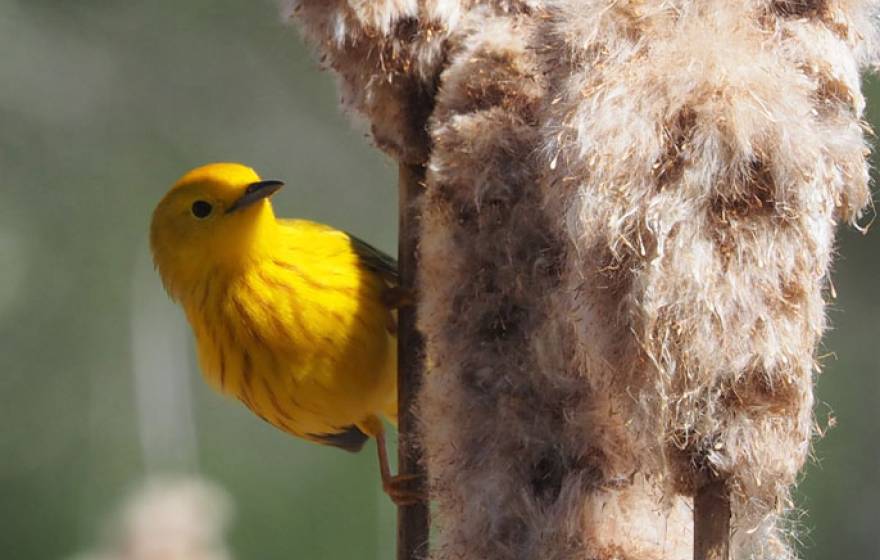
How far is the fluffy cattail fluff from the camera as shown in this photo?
1525 mm

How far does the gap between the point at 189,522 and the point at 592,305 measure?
175 cm

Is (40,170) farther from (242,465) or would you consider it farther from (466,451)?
(466,451)

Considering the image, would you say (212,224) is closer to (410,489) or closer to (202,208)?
(202,208)

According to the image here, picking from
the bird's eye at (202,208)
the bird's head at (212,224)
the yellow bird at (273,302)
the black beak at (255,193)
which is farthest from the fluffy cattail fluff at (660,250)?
the bird's eye at (202,208)

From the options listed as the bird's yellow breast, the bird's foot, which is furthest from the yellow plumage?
the bird's foot

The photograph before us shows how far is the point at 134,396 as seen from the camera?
7.63m

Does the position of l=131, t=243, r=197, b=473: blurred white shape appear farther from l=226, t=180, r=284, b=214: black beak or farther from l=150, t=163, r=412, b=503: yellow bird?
l=226, t=180, r=284, b=214: black beak

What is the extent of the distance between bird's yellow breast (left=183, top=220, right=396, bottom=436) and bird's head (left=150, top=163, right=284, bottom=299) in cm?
3

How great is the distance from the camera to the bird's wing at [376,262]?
353 cm

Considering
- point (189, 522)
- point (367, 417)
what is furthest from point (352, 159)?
point (189, 522)

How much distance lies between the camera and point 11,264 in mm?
7875

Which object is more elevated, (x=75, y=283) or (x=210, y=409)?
(x=75, y=283)

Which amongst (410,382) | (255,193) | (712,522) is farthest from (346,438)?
(712,522)

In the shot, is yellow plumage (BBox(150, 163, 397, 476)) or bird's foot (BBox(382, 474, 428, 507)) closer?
bird's foot (BBox(382, 474, 428, 507))
